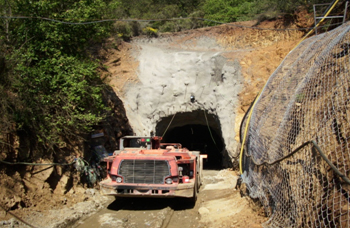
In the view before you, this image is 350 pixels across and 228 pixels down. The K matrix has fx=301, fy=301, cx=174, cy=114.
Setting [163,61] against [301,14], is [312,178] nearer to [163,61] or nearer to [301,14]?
[163,61]

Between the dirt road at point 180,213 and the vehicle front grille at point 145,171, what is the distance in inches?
34.3

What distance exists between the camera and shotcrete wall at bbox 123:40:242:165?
16.3 meters

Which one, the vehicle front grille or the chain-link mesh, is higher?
the chain-link mesh

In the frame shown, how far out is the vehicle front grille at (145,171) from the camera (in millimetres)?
8602

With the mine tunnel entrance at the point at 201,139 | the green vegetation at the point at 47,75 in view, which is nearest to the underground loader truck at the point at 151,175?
the green vegetation at the point at 47,75

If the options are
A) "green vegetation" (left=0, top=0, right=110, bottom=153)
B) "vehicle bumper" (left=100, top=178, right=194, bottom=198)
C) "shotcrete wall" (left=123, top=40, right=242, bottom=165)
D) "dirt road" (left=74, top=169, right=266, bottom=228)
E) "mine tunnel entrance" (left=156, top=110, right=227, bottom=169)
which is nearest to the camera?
"dirt road" (left=74, top=169, right=266, bottom=228)

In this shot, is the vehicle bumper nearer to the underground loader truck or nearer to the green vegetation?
the underground loader truck

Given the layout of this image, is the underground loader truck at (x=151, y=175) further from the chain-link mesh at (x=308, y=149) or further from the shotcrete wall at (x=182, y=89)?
the shotcrete wall at (x=182, y=89)

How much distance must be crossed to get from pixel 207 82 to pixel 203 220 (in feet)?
34.5

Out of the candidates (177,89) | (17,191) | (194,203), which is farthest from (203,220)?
(177,89)

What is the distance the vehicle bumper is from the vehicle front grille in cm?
26

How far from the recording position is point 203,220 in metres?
7.73

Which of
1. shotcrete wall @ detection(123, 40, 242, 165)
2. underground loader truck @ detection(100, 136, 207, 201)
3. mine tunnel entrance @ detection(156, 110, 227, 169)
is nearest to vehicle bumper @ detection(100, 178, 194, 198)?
underground loader truck @ detection(100, 136, 207, 201)

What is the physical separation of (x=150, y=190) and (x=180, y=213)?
1109mm
